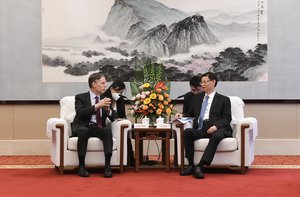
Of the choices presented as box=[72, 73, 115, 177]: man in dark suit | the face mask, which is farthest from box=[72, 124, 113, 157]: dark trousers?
the face mask

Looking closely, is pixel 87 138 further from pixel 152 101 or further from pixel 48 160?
pixel 48 160

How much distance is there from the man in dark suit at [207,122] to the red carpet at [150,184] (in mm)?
256

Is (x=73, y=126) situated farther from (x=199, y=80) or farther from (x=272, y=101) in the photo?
(x=272, y=101)

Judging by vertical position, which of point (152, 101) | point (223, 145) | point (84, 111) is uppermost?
point (152, 101)

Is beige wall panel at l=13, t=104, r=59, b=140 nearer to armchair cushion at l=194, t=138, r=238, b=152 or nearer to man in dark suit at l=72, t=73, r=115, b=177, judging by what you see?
man in dark suit at l=72, t=73, r=115, b=177

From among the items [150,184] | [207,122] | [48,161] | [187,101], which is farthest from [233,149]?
[48,161]

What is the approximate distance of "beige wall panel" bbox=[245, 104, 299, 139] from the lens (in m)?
9.52

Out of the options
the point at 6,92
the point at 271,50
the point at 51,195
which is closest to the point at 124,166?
the point at 51,195

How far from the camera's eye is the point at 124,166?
775 centimetres

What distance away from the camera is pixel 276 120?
31.3ft

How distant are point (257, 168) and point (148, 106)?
1799 mm

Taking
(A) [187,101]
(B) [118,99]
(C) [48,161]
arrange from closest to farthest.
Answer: (B) [118,99]
(A) [187,101]
(C) [48,161]

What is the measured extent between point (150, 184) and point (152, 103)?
1.71 meters

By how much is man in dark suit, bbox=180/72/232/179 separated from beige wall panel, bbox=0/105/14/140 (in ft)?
10.9
